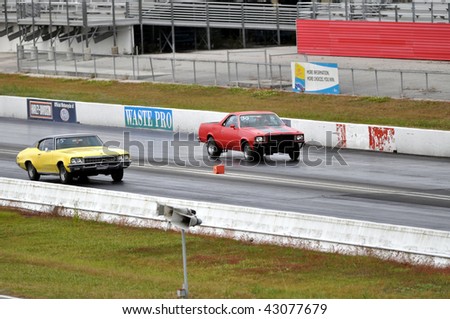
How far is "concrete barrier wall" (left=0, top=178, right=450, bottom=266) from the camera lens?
747 inches

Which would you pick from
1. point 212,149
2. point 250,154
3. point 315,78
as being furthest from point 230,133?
point 315,78

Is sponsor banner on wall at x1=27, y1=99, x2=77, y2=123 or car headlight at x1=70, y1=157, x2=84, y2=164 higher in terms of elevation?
car headlight at x1=70, y1=157, x2=84, y2=164

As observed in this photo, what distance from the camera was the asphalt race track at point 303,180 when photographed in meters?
25.2

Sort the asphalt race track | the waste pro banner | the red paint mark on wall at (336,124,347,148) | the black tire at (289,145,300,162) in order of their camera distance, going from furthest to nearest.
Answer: the waste pro banner < the red paint mark on wall at (336,124,347,148) < the black tire at (289,145,300,162) < the asphalt race track

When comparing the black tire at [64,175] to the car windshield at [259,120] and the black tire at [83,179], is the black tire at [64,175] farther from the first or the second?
the car windshield at [259,120]

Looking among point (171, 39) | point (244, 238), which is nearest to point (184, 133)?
point (244, 238)

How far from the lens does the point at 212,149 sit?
34.6 metres

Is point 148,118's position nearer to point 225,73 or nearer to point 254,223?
point 225,73

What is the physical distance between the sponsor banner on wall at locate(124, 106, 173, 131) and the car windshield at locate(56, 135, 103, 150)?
1148 centimetres

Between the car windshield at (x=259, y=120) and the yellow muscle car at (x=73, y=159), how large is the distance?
5.06 metres

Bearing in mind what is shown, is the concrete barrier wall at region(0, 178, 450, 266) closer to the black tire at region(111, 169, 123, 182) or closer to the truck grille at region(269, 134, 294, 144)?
the black tire at region(111, 169, 123, 182)

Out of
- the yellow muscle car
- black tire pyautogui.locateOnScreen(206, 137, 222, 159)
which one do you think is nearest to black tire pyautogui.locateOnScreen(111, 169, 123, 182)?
the yellow muscle car

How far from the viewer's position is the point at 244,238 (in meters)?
21.8
